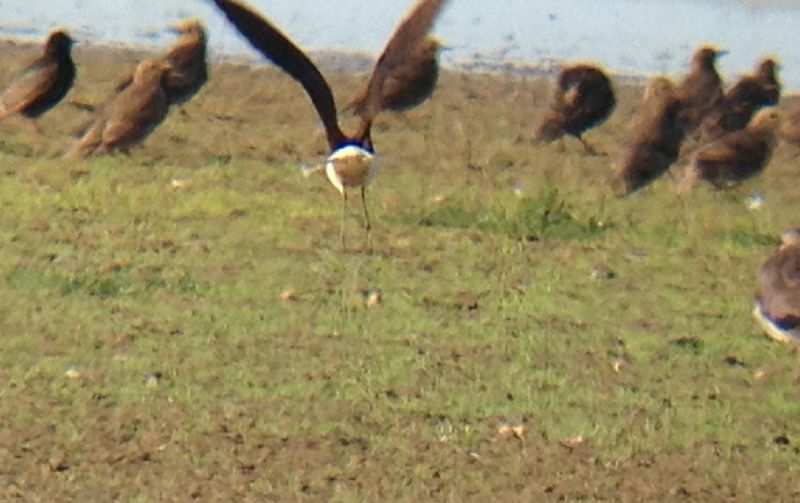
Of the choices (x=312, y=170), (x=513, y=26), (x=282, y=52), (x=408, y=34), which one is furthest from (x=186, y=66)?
(x=513, y=26)

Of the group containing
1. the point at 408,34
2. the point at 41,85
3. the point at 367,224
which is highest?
the point at 408,34

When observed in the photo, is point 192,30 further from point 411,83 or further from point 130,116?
point 130,116

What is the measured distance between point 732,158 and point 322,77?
13.2 feet

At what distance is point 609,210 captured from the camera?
1279 centimetres

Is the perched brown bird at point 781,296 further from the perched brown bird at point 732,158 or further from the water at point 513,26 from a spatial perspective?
the water at point 513,26

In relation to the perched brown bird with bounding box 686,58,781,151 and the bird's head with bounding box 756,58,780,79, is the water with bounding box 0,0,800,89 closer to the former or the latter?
the bird's head with bounding box 756,58,780,79

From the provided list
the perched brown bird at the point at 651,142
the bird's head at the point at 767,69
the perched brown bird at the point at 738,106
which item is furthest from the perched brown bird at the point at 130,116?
the bird's head at the point at 767,69

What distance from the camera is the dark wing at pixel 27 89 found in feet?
50.2

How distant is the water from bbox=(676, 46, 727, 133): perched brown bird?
8.88 ft

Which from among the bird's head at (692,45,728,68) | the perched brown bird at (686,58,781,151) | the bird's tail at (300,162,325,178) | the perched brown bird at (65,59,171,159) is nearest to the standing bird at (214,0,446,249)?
the bird's tail at (300,162,325,178)

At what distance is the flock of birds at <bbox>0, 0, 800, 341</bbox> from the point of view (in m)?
10.9

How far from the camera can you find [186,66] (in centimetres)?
1638

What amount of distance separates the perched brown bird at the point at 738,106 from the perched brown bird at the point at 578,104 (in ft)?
2.47

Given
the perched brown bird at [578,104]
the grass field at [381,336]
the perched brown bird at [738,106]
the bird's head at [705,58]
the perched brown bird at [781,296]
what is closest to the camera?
the grass field at [381,336]
